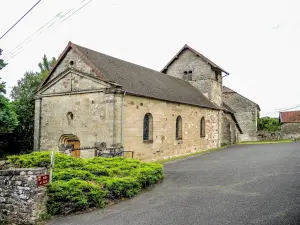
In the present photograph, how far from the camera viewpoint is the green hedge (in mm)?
8242

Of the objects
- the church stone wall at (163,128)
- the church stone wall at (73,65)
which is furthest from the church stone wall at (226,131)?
the church stone wall at (73,65)

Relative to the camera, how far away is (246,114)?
42.7 meters

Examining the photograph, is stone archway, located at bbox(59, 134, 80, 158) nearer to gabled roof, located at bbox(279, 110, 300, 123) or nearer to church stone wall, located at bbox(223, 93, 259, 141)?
church stone wall, located at bbox(223, 93, 259, 141)

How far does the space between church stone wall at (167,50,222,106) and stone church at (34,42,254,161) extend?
5.78m

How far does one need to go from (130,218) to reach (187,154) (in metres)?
16.0

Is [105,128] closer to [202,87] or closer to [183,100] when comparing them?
[183,100]

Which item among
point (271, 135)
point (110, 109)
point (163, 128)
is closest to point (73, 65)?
point (110, 109)

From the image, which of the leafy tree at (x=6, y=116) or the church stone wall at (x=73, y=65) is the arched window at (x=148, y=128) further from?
the leafy tree at (x=6, y=116)

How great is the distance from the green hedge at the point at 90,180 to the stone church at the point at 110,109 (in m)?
4.01

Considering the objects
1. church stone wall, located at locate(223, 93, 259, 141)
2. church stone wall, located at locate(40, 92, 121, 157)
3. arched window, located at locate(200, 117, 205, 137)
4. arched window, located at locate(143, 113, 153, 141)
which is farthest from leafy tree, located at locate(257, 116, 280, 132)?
church stone wall, located at locate(40, 92, 121, 157)

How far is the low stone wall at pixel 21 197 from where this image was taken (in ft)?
25.7

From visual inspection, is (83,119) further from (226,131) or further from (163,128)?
(226,131)

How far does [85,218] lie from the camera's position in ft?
25.3

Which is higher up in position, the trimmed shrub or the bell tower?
the bell tower
